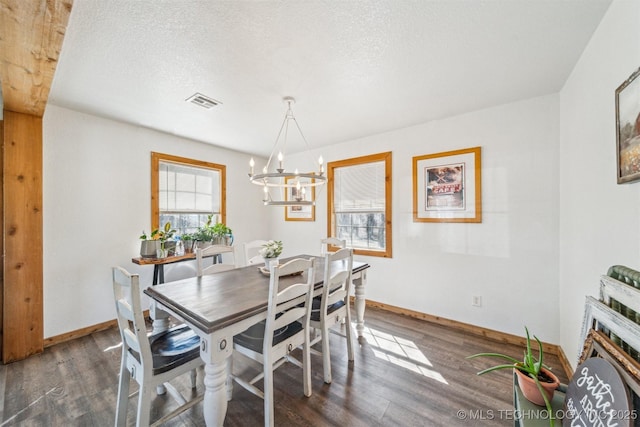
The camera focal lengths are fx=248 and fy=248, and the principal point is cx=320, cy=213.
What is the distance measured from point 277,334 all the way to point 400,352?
1.40 meters

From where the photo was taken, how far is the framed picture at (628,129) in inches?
46.4

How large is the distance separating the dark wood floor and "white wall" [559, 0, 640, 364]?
0.83 meters

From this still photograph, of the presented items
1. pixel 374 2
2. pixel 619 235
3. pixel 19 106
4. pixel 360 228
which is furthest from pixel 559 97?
pixel 19 106

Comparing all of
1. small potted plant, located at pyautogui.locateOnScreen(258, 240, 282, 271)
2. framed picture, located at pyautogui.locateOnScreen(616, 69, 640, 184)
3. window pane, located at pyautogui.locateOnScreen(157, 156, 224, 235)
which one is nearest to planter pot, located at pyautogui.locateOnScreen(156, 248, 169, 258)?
window pane, located at pyautogui.locateOnScreen(157, 156, 224, 235)

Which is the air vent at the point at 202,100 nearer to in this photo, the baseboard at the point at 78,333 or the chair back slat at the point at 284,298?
the chair back slat at the point at 284,298

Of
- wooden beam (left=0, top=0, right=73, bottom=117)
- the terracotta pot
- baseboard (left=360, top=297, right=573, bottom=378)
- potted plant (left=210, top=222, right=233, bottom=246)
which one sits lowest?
baseboard (left=360, top=297, right=573, bottom=378)

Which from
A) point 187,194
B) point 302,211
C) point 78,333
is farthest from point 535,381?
point 187,194

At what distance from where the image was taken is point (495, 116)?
2.76m

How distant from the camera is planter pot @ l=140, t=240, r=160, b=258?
3.06m

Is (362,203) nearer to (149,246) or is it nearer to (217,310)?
(217,310)

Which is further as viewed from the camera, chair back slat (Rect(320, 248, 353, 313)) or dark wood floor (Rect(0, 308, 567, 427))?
chair back slat (Rect(320, 248, 353, 313))

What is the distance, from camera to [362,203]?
3.83m

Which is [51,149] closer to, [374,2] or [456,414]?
[374,2]

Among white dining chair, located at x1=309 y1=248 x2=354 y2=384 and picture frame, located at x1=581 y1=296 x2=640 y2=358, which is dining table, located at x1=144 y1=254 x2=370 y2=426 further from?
picture frame, located at x1=581 y1=296 x2=640 y2=358
